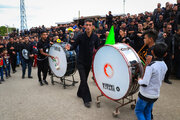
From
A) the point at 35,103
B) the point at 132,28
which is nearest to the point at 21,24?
the point at 132,28

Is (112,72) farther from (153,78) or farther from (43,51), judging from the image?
(43,51)

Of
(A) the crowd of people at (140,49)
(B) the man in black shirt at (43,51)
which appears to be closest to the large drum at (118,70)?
(A) the crowd of people at (140,49)

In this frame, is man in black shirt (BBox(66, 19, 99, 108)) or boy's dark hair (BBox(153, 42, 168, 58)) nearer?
boy's dark hair (BBox(153, 42, 168, 58))

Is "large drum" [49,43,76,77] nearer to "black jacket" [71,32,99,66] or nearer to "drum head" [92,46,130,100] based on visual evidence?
"black jacket" [71,32,99,66]

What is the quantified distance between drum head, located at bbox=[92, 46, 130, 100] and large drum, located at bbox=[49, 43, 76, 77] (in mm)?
1541

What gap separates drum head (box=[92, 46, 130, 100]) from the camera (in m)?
3.05

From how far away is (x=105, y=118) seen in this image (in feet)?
10.9

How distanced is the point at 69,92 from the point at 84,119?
1860mm

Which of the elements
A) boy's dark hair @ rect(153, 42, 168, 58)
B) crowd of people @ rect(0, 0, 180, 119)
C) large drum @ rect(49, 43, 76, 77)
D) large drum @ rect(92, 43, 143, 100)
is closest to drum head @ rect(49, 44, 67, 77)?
large drum @ rect(49, 43, 76, 77)

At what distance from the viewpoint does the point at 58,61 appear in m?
5.42

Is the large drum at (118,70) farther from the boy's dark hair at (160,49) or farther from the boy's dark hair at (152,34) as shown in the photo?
the boy's dark hair at (160,49)

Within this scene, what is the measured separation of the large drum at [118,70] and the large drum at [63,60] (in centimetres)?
168

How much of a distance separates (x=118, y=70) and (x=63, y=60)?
2.52 m

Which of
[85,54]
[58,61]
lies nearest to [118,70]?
[85,54]
